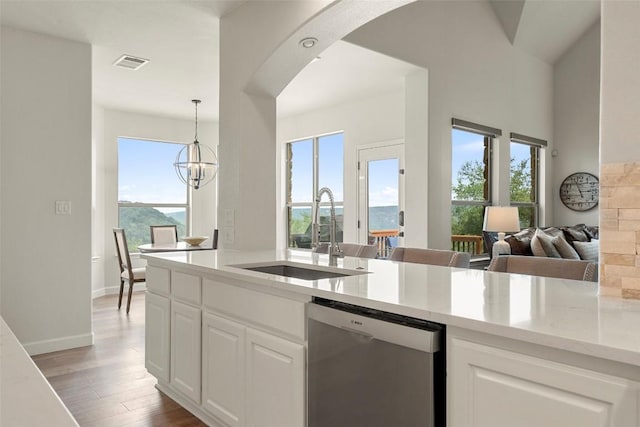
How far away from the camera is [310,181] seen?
Result: 698cm

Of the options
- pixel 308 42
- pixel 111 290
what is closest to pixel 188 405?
pixel 308 42

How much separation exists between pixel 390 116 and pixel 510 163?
1733 mm

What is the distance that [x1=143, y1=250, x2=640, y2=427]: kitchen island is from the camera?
40.6 inches

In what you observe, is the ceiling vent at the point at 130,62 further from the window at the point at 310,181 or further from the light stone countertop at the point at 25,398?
the light stone countertop at the point at 25,398

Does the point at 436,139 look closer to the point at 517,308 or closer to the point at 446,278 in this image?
the point at 446,278

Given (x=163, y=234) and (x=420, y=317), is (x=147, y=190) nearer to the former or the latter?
(x=163, y=234)

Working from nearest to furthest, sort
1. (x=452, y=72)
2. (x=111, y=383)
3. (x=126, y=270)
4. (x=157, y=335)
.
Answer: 1. (x=157, y=335)
2. (x=111, y=383)
3. (x=452, y=72)
4. (x=126, y=270)

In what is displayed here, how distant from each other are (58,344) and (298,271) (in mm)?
2505

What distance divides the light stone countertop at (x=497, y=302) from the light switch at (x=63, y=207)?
2149 mm

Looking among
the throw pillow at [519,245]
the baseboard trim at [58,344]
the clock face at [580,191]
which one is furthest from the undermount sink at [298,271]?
the clock face at [580,191]

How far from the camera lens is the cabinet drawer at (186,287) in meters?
2.40

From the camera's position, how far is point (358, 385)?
1.52 meters

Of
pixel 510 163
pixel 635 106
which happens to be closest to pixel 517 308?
pixel 635 106

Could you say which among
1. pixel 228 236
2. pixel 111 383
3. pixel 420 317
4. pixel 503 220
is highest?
pixel 503 220
